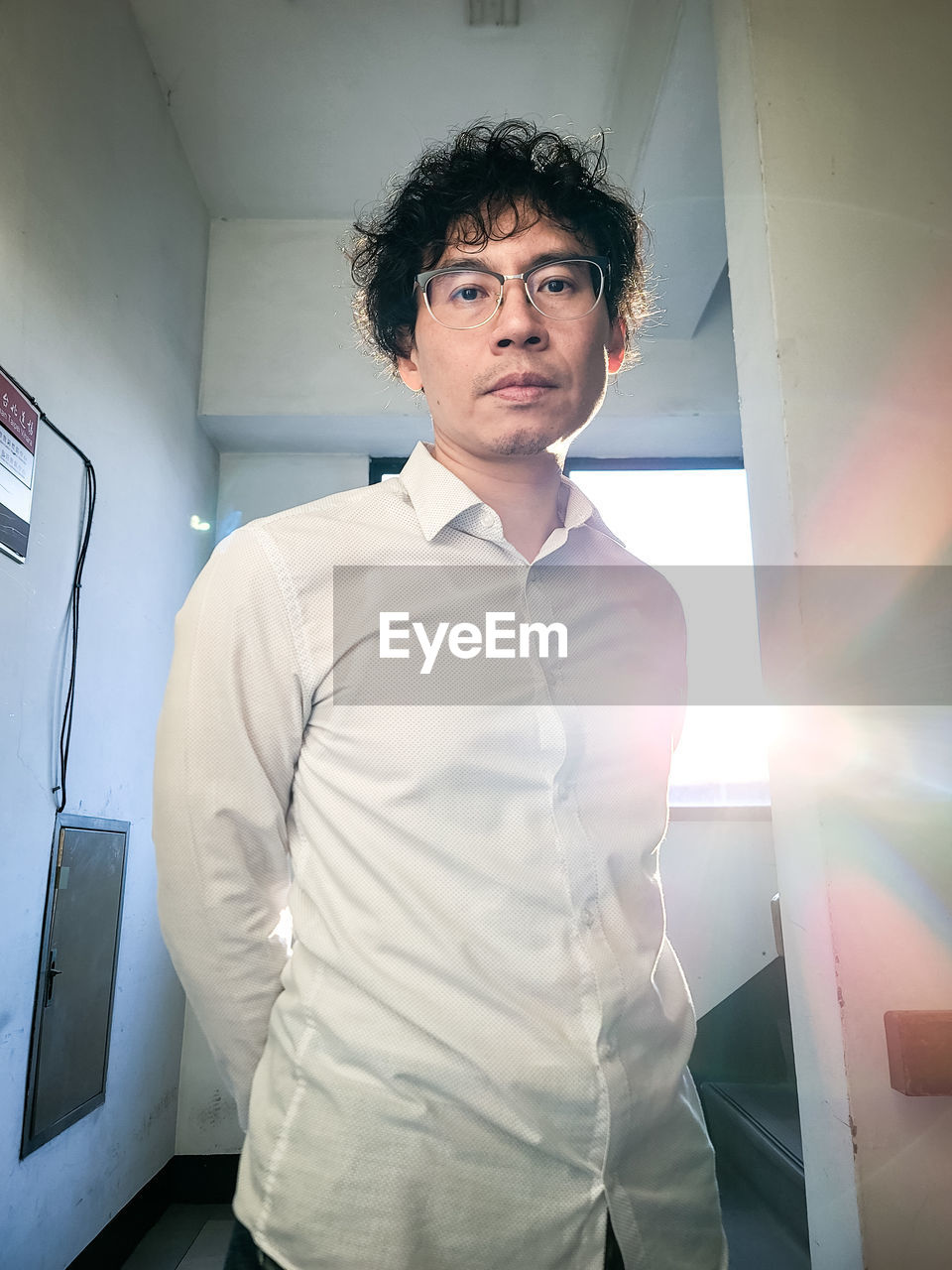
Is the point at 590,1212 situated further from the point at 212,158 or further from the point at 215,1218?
the point at 212,158

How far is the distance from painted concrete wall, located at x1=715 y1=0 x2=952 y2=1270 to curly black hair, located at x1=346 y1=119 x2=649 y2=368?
27cm

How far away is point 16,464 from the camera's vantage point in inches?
69.8

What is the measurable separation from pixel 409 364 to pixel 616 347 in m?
0.32

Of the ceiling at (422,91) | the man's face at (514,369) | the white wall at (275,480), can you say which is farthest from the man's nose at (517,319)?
the white wall at (275,480)

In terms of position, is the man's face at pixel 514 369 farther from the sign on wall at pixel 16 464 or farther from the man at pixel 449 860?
the sign on wall at pixel 16 464

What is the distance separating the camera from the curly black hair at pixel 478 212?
1251 millimetres

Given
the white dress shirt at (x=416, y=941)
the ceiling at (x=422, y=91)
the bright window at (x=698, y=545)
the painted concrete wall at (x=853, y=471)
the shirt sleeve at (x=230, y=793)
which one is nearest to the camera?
the white dress shirt at (x=416, y=941)

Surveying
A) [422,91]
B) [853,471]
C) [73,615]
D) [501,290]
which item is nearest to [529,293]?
[501,290]

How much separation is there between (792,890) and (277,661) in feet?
2.82

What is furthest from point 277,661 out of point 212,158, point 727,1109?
point 212,158

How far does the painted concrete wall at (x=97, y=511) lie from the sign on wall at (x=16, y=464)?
0.18 ft

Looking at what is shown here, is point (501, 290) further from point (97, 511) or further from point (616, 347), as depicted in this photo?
point (97, 511)

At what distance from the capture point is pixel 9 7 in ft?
5.76

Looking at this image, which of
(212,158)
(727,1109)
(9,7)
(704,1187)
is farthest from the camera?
(212,158)
